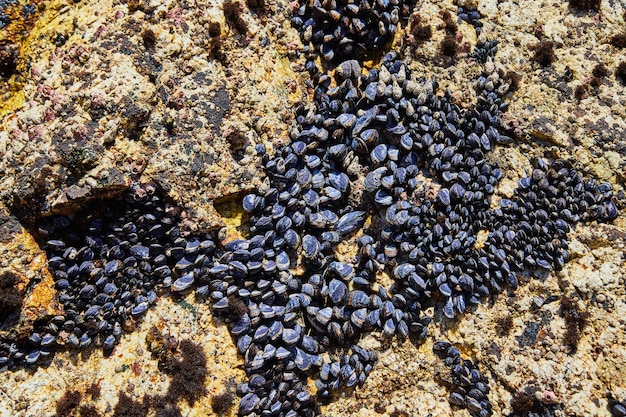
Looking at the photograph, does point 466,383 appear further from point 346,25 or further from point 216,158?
point 346,25

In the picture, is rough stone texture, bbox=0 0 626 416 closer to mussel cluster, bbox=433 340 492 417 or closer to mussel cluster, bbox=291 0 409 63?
mussel cluster, bbox=433 340 492 417

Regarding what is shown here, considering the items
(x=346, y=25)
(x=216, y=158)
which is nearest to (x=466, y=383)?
(x=216, y=158)

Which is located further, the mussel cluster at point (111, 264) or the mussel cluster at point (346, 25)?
the mussel cluster at point (346, 25)

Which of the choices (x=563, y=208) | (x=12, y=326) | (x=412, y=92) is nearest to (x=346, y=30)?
(x=412, y=92)

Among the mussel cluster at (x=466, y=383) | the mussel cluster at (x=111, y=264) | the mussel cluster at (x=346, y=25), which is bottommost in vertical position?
the mussel cluster at (x=466, y=383)

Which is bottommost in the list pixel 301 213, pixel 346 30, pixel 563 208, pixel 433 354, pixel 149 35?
pixel 433 354

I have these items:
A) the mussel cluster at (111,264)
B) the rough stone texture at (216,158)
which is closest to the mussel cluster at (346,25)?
the rough stone texture at (216,158)

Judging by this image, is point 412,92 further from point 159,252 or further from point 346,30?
point 159,252

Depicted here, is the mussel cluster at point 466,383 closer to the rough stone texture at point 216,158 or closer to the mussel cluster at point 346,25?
the rough stone texture at point 216,158
